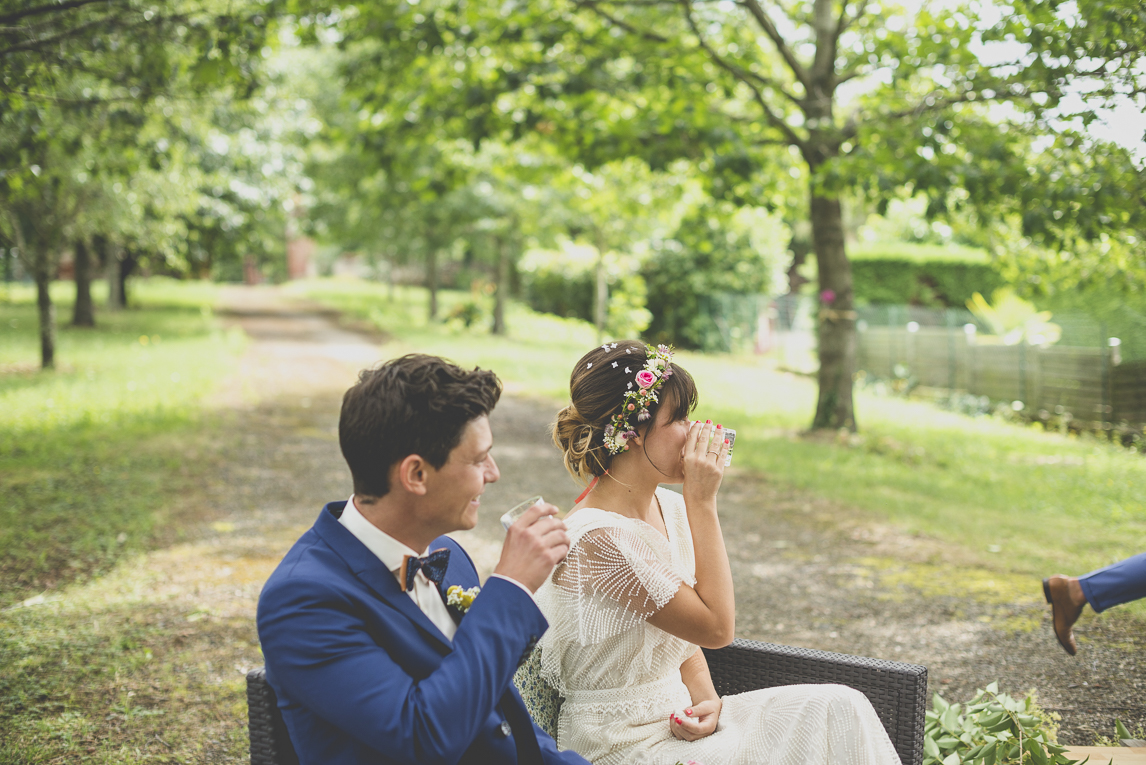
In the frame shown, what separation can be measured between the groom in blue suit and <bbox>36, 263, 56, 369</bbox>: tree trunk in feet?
44.2

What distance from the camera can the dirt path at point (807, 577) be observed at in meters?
3.98

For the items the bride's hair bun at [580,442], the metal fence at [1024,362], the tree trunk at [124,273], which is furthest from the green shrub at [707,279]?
the bride's hair bun at [580,442]

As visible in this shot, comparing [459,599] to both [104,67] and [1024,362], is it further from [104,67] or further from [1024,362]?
[1024,362]

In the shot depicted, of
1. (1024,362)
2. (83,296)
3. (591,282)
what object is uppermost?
(591,282)

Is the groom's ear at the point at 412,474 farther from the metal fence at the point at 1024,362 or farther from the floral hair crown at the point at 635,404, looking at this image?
the metal fence at the point at 1024,362

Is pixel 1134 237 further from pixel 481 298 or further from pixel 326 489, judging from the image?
pixel 481 298

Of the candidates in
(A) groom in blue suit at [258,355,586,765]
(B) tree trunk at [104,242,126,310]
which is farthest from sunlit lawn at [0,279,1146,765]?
(B) tree trunk at [104,242,126,310]

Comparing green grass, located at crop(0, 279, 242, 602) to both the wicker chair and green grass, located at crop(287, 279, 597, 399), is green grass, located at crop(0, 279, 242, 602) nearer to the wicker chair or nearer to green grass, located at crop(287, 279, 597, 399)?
the wicker chair

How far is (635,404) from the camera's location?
2.17 metres

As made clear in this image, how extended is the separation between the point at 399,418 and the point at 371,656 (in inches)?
17.3

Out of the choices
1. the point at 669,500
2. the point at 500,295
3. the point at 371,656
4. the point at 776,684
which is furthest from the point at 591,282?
the point at 371,656

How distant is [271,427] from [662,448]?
8925 mm

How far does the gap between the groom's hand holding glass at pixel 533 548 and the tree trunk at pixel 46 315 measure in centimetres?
1373

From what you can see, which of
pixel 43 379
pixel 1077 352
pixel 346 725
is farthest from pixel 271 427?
pixel 1077 352
